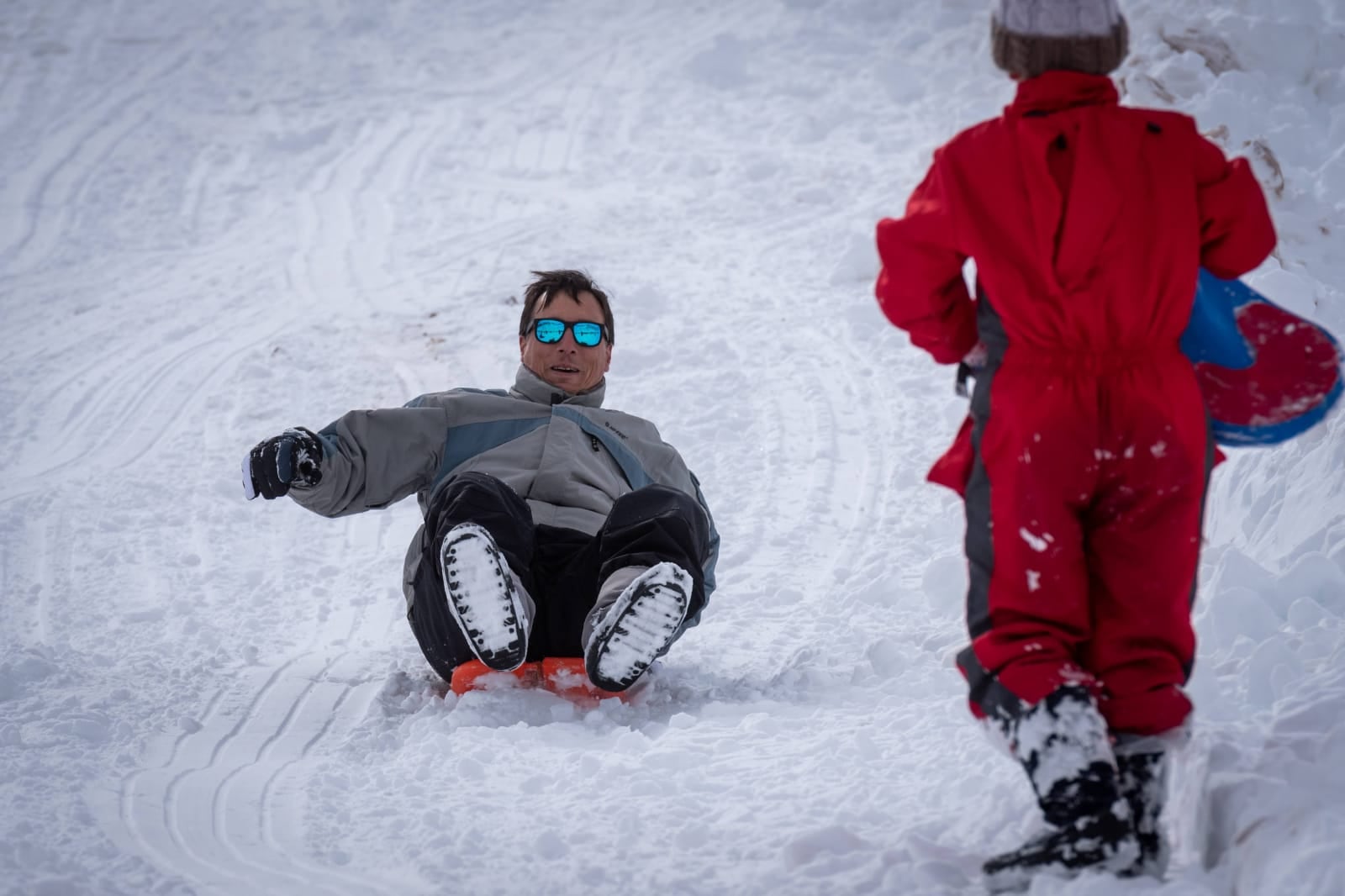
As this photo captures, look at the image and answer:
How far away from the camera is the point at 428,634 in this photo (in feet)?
9.37

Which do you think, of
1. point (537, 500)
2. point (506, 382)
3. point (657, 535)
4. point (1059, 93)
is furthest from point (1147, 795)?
point (506, 382)

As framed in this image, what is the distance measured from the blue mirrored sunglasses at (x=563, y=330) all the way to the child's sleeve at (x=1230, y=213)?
1.79 metres

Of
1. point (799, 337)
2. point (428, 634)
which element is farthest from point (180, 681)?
point (799, 337)

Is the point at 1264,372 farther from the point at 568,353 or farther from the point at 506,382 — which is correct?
the point at 506,382

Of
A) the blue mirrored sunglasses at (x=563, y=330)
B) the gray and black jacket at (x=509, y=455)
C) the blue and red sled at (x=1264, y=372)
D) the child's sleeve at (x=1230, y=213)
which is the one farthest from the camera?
the blue mirrored sunglasses at (x=563, y=330)

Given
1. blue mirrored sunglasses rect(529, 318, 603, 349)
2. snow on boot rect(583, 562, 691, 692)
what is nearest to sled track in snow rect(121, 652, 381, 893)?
snow on boot rect(583, 562, 691, 692)

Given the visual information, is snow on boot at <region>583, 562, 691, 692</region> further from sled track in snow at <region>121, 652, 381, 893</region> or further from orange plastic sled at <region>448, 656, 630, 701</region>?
sled track in snow at <region>121, 652, 381, 893</region>

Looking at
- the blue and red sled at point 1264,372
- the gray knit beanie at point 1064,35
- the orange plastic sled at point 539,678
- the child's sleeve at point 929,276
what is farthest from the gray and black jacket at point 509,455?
the gray knit beanie at point 1064,35

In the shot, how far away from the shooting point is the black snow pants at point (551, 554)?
111 inches

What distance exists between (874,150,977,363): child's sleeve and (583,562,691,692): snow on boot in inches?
34.8

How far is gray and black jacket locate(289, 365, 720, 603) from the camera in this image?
3.03 meters

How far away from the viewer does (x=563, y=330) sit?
132 inches

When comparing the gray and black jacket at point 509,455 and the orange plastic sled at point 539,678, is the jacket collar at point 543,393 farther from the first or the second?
the orange plastic sled at point 539,678

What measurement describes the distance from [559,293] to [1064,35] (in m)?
1.77
